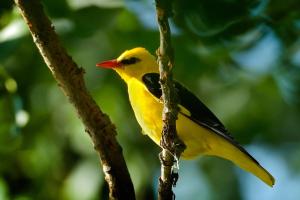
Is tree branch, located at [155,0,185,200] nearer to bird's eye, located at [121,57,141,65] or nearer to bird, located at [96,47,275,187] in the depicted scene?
bird, located at [96,47,275,187]

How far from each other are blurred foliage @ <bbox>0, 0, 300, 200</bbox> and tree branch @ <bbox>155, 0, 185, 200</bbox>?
0.25 metres

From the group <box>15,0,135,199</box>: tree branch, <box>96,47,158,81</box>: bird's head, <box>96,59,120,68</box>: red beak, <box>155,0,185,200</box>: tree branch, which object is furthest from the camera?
<box>96,47,158,81</box>: bird's head

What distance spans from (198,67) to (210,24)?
2.37 m

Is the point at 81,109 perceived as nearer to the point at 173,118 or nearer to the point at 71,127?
the point at 173,118

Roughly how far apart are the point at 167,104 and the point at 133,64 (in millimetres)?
2314

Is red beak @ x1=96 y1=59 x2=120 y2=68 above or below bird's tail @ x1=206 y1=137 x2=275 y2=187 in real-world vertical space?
above

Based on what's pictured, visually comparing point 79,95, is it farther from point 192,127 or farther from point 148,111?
point 192,127

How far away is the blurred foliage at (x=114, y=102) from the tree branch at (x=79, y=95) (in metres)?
0.22

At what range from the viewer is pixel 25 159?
17.0ft

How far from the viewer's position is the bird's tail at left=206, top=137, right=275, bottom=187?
420cm

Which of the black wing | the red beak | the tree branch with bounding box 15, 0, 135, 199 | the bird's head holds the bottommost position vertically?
the tree branch with bounding box 15, 0, 135, 199

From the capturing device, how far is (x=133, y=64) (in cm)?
486

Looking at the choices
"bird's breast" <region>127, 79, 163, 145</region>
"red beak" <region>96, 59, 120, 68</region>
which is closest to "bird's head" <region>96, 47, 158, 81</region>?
"red beak" <region>96, 59, 120, 68</region>

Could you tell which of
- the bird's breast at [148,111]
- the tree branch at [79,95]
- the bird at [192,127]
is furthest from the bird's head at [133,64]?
the tree branch at [79,95]
